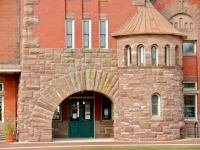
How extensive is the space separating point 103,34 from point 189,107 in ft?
22.6

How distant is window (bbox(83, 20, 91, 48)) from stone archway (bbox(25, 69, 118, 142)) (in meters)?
1.35

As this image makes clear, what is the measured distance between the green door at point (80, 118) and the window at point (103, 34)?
3721 mm

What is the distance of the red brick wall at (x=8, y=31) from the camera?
104 ft

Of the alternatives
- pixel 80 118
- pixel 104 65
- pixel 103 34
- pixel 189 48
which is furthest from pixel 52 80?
pixel 189 48

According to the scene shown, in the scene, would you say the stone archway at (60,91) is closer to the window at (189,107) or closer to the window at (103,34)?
the window at (103,34)

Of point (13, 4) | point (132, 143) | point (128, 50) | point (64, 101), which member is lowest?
point (132, 143)

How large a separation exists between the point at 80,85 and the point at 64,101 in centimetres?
276

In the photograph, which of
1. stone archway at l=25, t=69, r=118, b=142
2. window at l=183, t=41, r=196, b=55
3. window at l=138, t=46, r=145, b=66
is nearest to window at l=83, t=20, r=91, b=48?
stone archway at l=25, t=69, r=118, b=142

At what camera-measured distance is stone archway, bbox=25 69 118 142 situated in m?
28.3

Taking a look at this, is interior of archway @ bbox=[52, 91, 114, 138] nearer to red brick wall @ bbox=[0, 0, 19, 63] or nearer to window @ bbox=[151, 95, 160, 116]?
window @ bbox=[151, 95, 160, 116]

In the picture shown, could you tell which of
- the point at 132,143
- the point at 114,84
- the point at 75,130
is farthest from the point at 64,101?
the point at 132,143

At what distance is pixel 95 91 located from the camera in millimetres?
29375

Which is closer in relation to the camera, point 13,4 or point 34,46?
point 34,46

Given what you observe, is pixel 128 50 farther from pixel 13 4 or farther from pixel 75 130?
pixel 13 4
